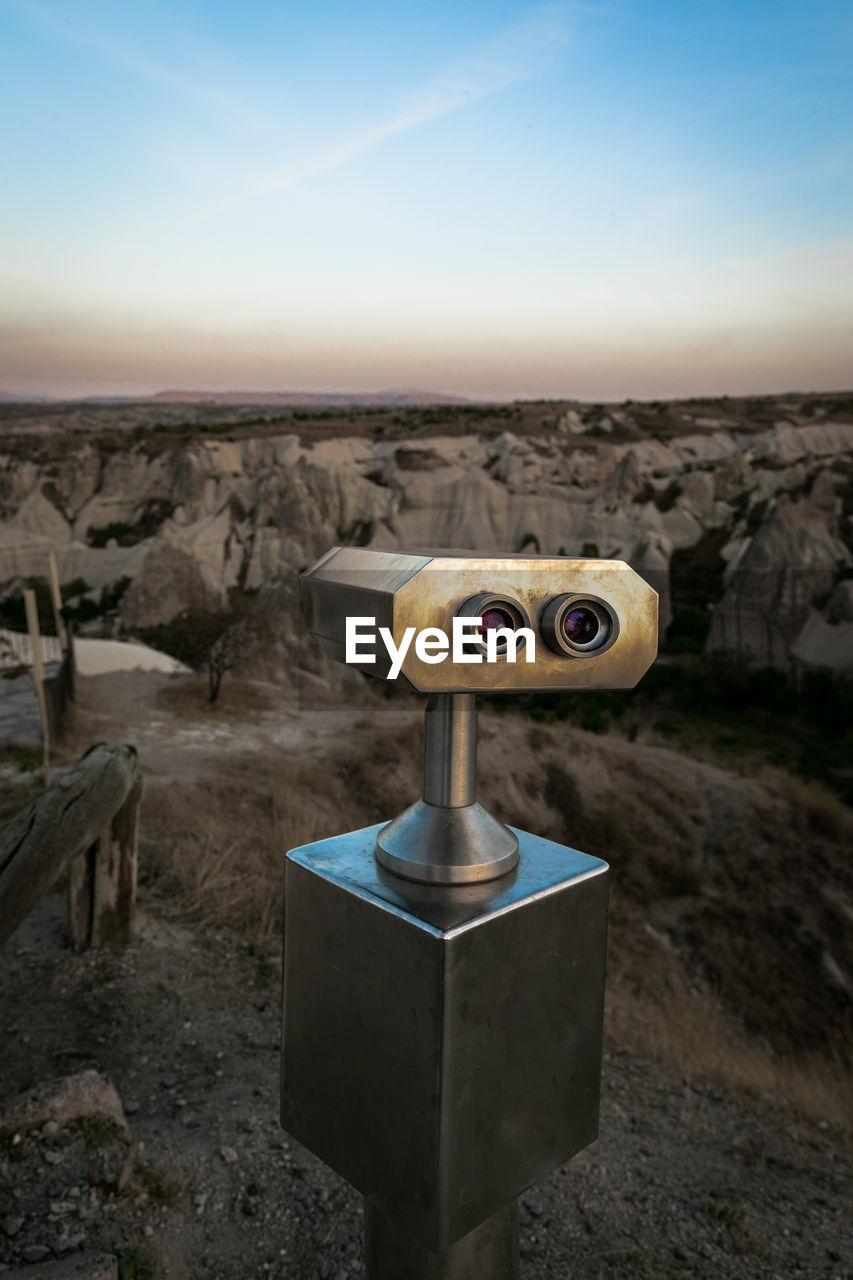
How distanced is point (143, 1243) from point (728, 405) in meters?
54.9

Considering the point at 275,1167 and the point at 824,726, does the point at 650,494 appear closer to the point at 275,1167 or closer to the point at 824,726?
the point at 824,726

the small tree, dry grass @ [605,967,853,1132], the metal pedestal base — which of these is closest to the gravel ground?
dry grass @ [605,967,853,1132]

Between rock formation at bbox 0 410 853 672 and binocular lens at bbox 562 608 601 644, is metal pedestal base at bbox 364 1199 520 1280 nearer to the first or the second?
binocular lens at bbox 562 608 601 644

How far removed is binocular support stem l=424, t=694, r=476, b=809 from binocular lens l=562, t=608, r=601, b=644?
0.71ft

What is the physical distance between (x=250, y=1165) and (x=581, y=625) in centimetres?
204

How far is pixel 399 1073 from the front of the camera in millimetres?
1137

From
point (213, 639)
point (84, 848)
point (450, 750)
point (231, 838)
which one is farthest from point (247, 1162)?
point (213, 639)

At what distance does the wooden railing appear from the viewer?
2.19 m

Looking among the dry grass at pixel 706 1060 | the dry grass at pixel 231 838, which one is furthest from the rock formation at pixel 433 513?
the dry grass at pixel 706 1060

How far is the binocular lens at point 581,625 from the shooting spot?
1.00 meters

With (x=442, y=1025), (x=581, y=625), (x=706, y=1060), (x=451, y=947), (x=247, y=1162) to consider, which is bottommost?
(x=706, y=1060)

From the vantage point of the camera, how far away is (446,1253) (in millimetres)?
1245

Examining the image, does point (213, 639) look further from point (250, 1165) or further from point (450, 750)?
point (450, 750)

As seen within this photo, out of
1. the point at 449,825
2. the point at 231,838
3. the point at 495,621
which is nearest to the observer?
the point at 495,621
